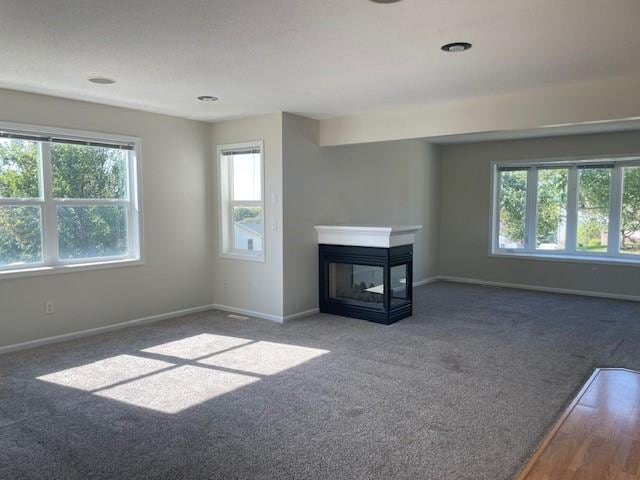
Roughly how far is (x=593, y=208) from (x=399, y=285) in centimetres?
352

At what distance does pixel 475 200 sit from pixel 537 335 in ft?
11.3

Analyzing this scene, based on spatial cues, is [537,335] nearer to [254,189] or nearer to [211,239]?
[254,189]

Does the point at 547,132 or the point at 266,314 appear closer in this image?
the point at 266,314

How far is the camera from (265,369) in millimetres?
3686

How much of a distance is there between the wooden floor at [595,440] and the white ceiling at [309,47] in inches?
88.5

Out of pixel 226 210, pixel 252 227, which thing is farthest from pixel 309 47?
pixel 226 210

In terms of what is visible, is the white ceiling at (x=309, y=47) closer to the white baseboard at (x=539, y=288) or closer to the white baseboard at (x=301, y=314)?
the white baseboard at (x=301, y=314)

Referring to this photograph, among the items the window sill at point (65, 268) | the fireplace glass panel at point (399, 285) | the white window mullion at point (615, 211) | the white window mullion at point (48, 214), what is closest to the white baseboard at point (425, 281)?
the fireplace glass panel at point (399, 285)

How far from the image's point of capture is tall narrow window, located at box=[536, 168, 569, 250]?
275 inches

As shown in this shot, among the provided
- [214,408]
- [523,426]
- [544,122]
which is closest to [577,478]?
[523,426]

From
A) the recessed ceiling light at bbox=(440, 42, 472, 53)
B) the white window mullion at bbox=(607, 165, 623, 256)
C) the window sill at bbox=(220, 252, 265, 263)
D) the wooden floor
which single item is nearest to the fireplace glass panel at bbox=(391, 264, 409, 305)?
the window sill at bbox=(220, 252, 265, 263)

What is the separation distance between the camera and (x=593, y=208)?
6.76 m

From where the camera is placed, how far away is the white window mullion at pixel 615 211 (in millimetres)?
6508

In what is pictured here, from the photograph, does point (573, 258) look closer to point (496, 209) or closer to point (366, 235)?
point (496, 209)
